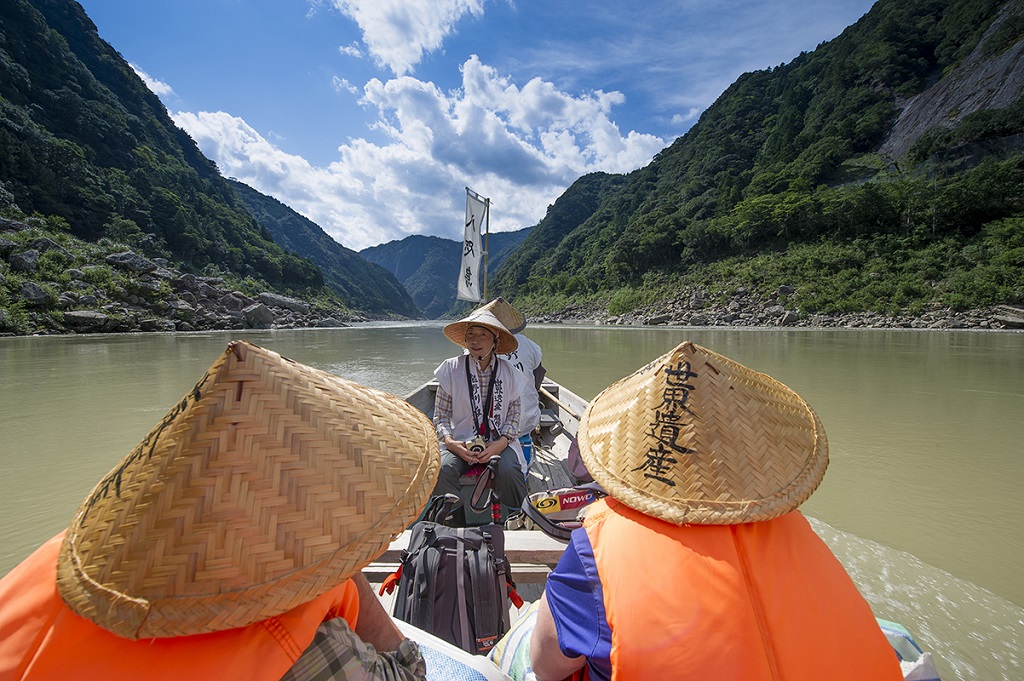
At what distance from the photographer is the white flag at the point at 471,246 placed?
7328 millimetres

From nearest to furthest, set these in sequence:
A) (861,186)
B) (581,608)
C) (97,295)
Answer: (581,608), (97,295), (861,186)

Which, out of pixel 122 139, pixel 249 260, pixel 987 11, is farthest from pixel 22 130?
pixel 987 11

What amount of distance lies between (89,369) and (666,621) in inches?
555

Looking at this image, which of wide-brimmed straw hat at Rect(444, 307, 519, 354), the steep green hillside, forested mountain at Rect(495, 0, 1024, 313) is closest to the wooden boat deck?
wide-brimmed straw hat at Rect(444, 307, 519, 354)

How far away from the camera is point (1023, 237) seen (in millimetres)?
19469

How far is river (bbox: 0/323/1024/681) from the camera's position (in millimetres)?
2297

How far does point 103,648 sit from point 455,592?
1154 millimetres

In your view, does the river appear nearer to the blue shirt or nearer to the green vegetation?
the blue shirt

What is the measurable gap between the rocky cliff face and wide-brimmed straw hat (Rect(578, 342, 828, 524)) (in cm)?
3980

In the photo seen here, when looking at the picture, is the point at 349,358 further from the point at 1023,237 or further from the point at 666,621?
the point at 1023,237

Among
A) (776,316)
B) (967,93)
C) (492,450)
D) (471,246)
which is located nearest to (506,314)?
(492,450)

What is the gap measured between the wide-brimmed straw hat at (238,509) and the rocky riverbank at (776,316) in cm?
2573

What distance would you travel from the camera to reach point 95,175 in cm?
3309

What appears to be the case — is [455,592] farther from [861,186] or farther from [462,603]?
[861,186]
